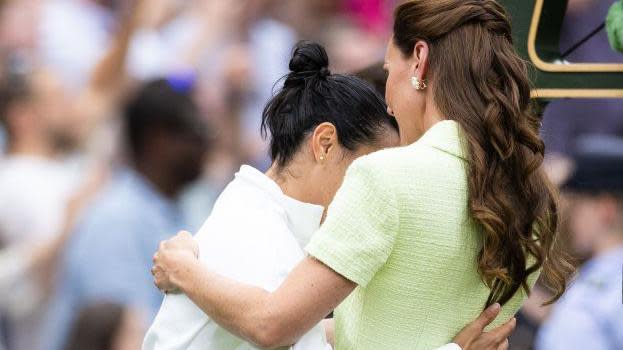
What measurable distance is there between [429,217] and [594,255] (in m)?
2.69

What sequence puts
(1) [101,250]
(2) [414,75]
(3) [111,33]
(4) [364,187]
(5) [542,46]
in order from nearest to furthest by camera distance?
1. (4) [364,187]
2. (2) [414,75]
3. (5) [542,46]
4. (1) [101,250]
5. (3) [111,33]

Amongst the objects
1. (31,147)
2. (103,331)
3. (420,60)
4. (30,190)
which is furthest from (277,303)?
(31,147)

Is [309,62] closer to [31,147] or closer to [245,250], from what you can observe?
[245,250]

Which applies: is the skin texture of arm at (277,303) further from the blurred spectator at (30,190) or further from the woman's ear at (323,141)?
the blurred spectator at (30,190)

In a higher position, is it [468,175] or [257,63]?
[468,175]

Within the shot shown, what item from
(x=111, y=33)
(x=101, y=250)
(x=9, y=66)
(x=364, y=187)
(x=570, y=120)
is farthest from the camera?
(x=570, y=120)

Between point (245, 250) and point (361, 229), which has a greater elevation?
point (361, 229)

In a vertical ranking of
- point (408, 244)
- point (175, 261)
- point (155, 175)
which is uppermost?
point (408, 244)

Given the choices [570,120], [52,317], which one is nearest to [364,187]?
[52,317]

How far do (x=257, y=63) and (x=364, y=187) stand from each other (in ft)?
13.9

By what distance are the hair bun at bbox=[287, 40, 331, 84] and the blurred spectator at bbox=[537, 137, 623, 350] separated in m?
1.82

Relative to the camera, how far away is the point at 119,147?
5.41 meters

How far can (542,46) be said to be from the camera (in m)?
2.84

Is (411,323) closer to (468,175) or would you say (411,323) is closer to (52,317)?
(468,175)
